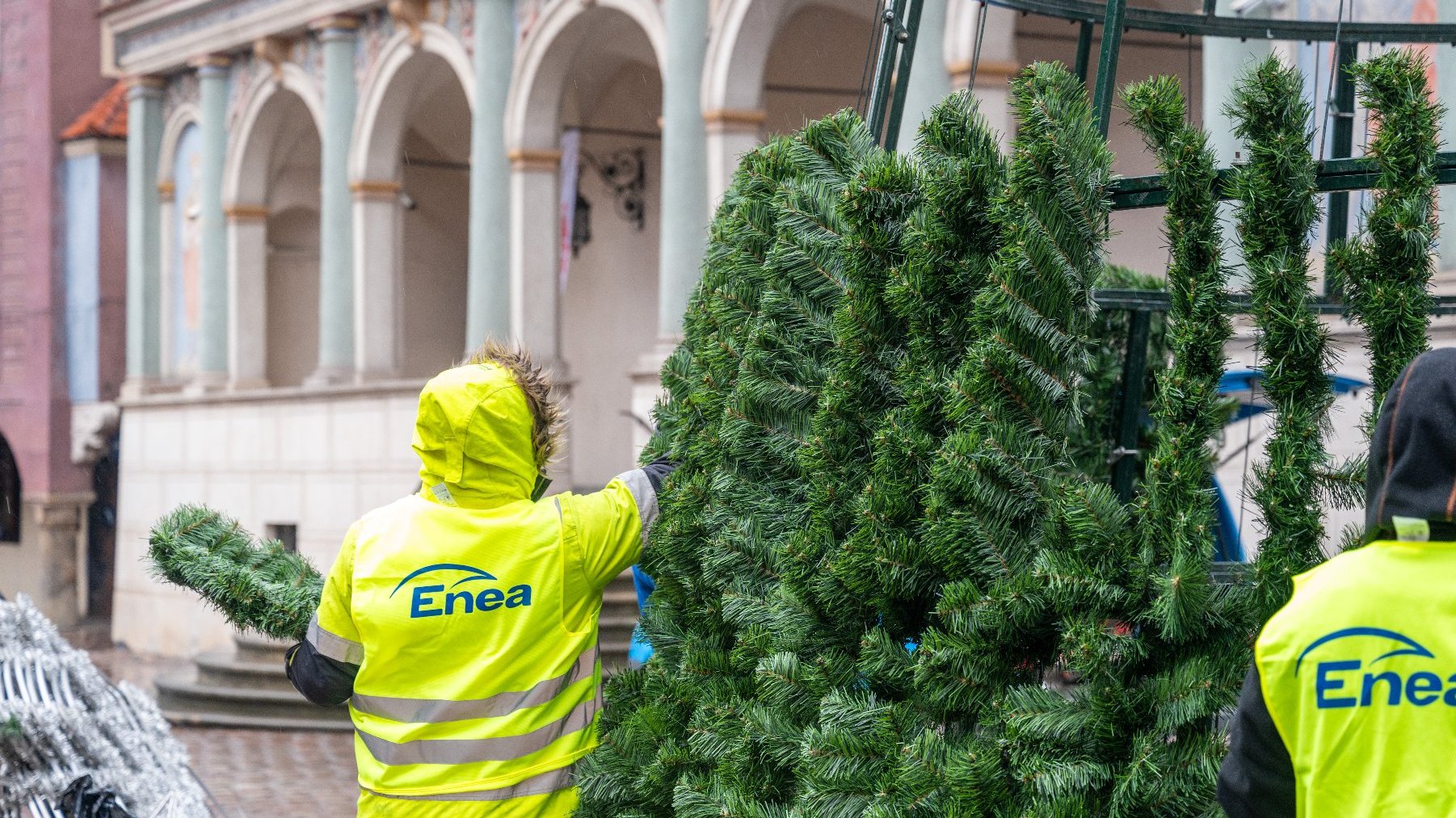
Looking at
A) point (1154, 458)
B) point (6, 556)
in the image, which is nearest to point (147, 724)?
point (1154, 458)

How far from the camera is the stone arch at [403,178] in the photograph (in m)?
15.6

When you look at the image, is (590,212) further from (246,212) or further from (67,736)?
(67,736)

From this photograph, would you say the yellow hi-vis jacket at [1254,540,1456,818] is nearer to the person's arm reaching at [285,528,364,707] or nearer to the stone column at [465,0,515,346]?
the person's arm reaching at [285,528,364,707]

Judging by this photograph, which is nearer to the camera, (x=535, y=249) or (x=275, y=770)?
(x=275, y=770)

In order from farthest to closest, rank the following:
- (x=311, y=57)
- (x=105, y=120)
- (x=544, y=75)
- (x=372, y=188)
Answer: (x=105, y=120)
(x=311, y=57)
(x=372, y=188)
(x=544, y=75)

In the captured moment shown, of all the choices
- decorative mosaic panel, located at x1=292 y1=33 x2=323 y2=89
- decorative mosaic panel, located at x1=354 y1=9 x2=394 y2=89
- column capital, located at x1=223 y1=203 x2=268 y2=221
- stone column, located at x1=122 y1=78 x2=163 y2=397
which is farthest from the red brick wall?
decorative mosaic panel, located at x1=354 y1=9 x2=394 y2=89

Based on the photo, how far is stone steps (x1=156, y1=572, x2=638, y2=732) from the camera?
11.5 m

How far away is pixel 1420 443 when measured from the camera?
1.73 m

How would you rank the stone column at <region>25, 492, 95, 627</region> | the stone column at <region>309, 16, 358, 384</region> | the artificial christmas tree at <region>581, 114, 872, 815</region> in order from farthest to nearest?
the stone column at <region>25, 492, 95, 627</region> < the stone column at <region>309, 16, 358, 384</region> < the artificial christmas tree at <region>581, 114, 872, 815</region>

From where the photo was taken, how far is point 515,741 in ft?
9.66

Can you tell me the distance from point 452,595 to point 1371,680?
1610mm

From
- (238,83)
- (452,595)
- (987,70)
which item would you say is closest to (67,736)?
(452,595)

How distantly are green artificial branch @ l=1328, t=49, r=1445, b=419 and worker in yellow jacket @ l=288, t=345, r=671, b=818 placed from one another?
139 cm

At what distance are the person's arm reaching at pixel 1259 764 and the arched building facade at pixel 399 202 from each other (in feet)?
28.4
